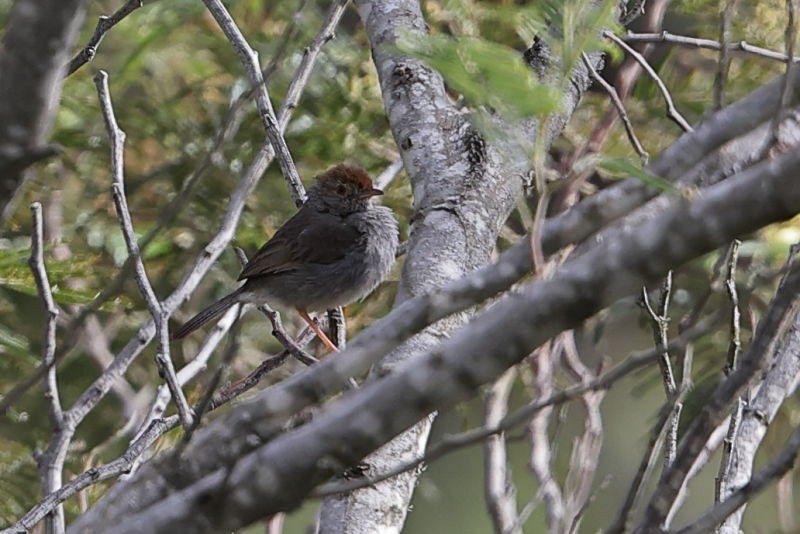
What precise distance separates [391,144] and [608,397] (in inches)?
128

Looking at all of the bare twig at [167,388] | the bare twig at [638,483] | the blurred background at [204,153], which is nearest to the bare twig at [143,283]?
the bare twig at [167,388]

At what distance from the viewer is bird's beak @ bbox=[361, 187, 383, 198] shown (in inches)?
212

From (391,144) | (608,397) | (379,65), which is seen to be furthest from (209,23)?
(608,397)

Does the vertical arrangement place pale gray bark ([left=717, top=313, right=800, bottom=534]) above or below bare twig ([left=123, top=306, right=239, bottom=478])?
below

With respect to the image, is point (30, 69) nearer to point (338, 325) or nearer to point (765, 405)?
point (765, 405)

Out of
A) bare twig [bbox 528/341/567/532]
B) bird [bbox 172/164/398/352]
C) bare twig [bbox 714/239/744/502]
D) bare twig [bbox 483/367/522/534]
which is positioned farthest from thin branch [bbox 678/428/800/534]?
bird [bbox 172/164/398/352]

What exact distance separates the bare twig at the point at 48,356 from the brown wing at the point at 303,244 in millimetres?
1831

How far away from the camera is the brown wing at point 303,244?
5367 millimetres

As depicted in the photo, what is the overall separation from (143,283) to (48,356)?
334mm

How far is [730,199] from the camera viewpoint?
5.37ft

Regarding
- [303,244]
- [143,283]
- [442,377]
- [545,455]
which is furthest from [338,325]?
[442,377]

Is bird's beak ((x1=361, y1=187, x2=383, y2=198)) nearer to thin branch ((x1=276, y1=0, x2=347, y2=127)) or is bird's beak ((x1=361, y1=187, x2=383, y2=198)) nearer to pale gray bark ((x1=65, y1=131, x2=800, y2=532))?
thin branch ((x1=276, y1=0, x2=347, y2=127))

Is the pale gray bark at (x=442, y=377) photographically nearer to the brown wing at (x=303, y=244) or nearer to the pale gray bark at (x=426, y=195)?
the pale gray bark at (x=426, y=195)

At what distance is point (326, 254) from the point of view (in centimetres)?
582
